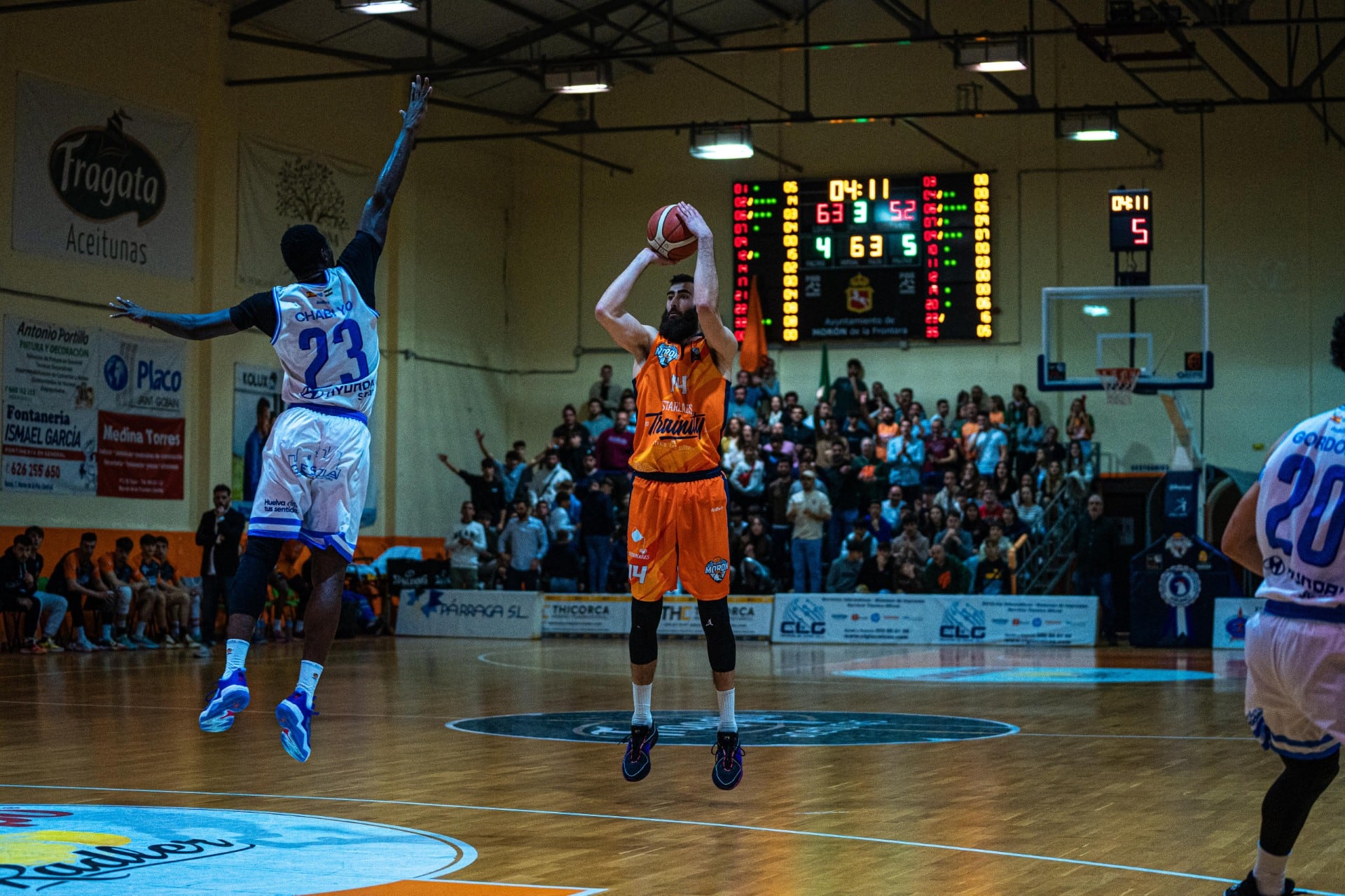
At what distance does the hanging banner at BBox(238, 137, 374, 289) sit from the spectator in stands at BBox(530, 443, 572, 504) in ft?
15.0

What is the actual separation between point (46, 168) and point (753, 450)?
10.1 m

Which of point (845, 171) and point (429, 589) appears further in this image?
point (845, 171)

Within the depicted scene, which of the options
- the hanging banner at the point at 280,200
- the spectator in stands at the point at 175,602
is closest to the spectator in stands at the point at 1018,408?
the hanging banner at the point at 280,200

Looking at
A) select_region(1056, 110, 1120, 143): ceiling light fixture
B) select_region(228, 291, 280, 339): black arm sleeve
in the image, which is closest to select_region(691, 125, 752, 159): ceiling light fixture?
select_region(1056, 110, 1120, 143): ceiling light fixture

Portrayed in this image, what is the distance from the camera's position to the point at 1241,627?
1858 centimetres

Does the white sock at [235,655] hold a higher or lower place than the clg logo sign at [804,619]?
higher

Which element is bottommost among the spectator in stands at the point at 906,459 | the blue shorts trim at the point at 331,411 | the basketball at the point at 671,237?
the blue shorts trim at the point at 331,411

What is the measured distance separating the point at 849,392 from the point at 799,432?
7.80 ft

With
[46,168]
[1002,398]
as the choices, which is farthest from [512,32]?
[1002,398]

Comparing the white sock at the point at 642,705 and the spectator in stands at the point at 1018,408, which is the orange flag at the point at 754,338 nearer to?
the spectator in stands at the point at 1018,408

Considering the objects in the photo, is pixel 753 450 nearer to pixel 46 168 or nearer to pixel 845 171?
pixel 845 171

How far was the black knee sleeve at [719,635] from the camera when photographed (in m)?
6.98

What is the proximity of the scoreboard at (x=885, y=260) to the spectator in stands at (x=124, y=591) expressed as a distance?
11046 mm

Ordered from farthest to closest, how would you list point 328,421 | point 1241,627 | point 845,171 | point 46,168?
point 845,171 < point 46,168 < point 1241,627 < point 328,421
